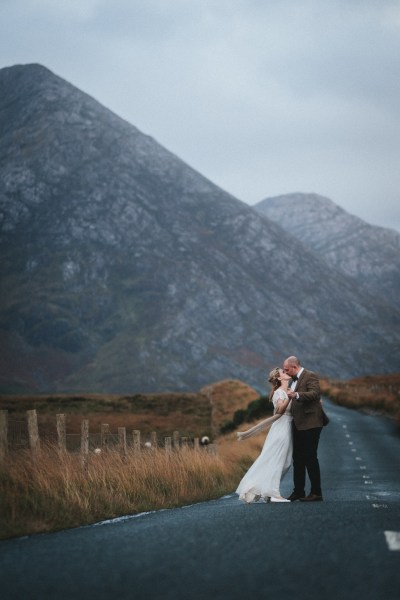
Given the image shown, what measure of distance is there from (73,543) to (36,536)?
1.21 meters

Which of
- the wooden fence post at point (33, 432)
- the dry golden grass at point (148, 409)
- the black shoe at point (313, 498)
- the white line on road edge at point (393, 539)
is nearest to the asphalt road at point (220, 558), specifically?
the white line on road edge at point (393, 539)

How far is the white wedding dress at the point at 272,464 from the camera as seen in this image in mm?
12930

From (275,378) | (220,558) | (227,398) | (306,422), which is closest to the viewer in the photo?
(220,558)

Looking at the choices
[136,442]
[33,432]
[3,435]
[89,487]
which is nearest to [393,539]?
[89,487]

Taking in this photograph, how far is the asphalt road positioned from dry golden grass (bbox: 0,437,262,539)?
0.65m

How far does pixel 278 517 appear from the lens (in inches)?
366

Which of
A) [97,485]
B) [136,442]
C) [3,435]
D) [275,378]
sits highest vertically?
[275,378]

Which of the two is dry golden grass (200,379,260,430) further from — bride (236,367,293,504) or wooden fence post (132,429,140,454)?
bride (236,367,293,504)

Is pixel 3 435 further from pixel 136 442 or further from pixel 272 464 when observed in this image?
pixel 136 442

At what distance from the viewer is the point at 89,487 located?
471 inches

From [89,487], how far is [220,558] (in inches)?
233

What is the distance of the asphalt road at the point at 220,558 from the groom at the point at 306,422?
92.6 inches

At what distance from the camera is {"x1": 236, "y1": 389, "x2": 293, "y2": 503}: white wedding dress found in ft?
42.4

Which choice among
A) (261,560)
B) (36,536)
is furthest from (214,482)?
(261,560)
